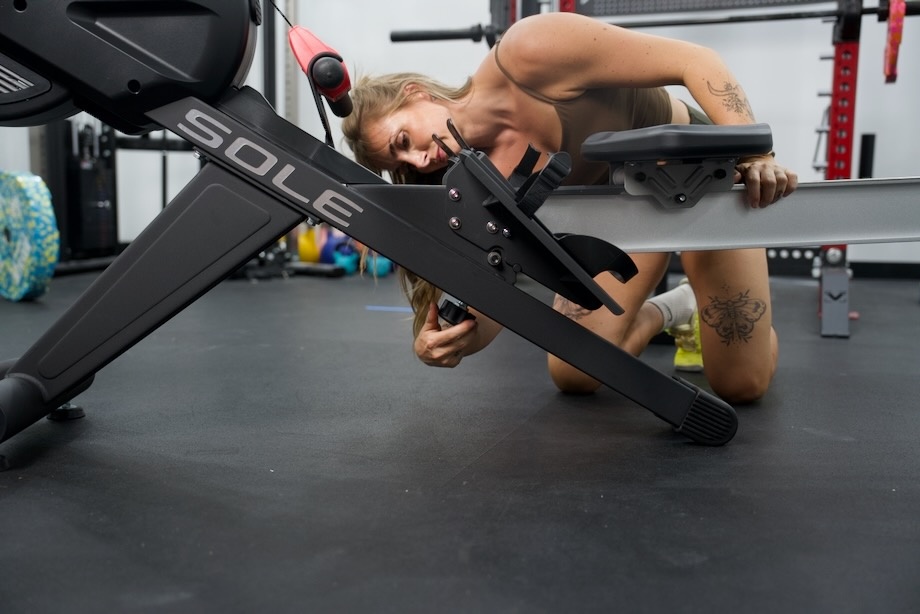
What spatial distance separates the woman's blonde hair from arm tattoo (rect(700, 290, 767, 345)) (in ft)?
A: 1.84

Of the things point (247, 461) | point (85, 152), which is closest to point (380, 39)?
point (85, 152)

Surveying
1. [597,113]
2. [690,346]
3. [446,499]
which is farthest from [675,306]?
[446,499]

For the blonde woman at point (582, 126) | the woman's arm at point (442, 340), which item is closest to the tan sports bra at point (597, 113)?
the blonde woman at point (582, 126)

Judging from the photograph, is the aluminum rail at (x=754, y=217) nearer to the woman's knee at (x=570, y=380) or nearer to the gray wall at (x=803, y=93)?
the woman's knee at (x=570, y=380)

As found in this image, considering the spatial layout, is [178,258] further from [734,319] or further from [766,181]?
[734,319]

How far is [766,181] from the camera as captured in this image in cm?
98

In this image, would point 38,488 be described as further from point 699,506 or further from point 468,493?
point 699,506

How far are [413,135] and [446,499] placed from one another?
636 mm

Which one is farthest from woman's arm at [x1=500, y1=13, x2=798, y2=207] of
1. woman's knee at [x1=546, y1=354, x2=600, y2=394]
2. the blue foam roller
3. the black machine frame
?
the blue foam roller

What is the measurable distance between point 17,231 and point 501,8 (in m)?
1.95

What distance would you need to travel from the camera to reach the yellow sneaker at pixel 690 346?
1905 millimetres

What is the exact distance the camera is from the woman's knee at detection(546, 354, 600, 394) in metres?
1.56

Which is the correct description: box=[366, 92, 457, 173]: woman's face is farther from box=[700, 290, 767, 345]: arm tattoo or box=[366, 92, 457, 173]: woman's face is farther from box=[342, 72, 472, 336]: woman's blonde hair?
box=[700, 290, 767, 345]: arm tattoo

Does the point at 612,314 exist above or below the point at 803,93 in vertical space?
below
